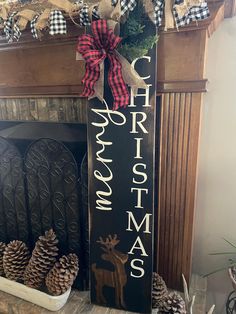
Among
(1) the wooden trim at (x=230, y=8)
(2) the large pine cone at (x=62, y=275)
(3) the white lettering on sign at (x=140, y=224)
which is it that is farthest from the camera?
(2) the large pine cone at (x=62, y=275)

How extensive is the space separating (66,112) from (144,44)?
1.49ft

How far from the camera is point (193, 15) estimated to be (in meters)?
0.83

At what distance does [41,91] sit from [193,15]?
67 centimetres

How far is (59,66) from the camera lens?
1.08 m

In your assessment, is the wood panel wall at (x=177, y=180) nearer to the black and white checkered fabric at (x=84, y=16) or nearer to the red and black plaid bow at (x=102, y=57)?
the red and black plaid bow at (x=102, y=57)

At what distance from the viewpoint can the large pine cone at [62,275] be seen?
1.14 m

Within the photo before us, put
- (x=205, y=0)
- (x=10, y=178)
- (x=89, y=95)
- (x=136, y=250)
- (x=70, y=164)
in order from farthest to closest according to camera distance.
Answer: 1. (x=10, y=178)
2. (x=70, y=164)
3. (x=136, y=250)
4. (x=89, y=95)
5. (x=205, y=0)

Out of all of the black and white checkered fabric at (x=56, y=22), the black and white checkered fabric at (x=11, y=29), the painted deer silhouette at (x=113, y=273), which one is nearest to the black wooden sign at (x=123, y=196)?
the painted deer silhouette at (x=113, y=273)

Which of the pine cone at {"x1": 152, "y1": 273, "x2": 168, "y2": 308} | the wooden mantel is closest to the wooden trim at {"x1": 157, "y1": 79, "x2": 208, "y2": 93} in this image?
the wooden mantel

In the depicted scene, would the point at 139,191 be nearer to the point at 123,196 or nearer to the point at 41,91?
the point at 123,196

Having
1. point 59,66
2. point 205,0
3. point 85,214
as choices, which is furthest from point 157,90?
point 85,214

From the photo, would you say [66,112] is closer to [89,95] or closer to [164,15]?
[89,95]

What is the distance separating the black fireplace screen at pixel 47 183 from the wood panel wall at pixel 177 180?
1.15 feet

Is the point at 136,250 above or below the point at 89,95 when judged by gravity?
below
